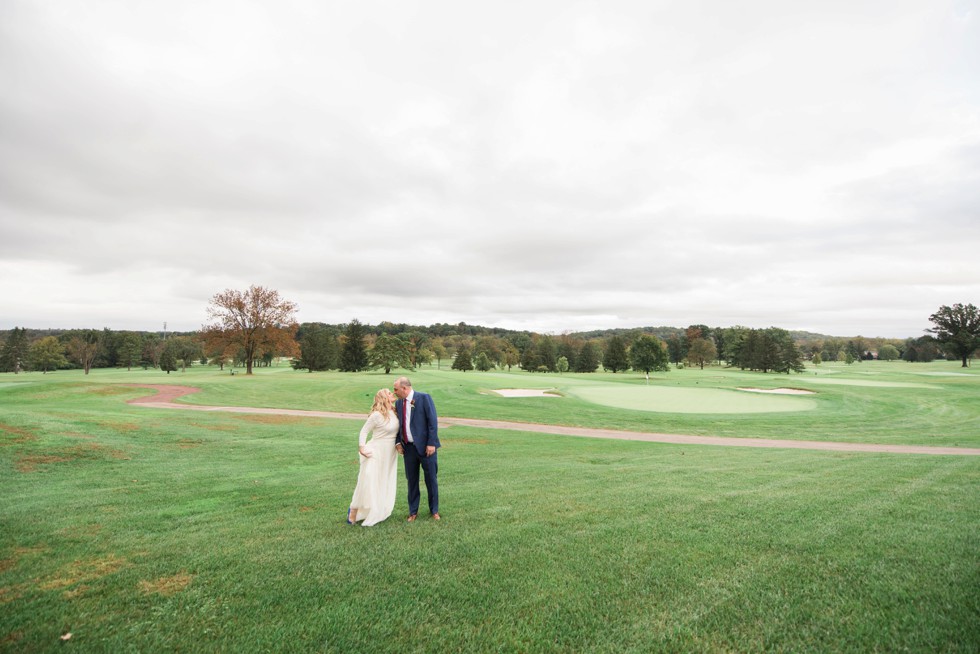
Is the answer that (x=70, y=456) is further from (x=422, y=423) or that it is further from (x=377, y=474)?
(x=422, y=423)

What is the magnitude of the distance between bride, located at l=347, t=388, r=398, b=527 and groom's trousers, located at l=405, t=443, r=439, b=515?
0.92 ft

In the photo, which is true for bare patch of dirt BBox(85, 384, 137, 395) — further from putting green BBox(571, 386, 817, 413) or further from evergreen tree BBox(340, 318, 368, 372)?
evergreen tree BBox(340, 318, 368, 372)

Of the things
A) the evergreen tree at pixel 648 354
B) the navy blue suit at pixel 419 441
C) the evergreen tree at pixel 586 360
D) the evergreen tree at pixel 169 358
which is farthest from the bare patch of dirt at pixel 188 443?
the evergreen tree at pixel 586 360

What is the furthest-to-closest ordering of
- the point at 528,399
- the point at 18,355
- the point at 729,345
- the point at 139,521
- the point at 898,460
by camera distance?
the point at 729,345
the point at 18,355
the point at 528,399
the point at 898,460
the point at 139,521

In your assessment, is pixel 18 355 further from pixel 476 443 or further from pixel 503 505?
pixel 503 505

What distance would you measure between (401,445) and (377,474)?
583mm

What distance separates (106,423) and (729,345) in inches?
3925

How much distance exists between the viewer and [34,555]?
17.6 ft

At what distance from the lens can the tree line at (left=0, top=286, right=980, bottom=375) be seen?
171 feet

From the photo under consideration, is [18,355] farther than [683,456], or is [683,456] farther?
[18,355]

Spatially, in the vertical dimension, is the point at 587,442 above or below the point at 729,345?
below

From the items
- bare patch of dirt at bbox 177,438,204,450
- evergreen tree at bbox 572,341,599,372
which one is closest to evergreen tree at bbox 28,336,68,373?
bare patch of dirt at bbox 177,438,204,450

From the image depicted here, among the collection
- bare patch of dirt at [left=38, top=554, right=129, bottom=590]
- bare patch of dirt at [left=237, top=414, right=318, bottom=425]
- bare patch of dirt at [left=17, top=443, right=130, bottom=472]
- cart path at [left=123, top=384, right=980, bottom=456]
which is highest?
bare patch of dirt at [left=38, top=554, right=129, bottom=590]

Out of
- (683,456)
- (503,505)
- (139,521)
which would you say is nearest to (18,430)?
Result: (139,521)
